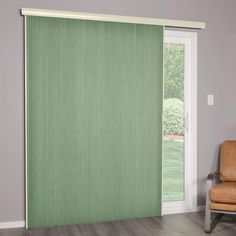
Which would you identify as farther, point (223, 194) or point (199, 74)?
point (199, 74)

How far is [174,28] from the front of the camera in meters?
4.50

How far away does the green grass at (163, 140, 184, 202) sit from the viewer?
4.57 meters

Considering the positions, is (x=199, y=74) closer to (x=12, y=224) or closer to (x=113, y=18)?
(x=113, y=18)

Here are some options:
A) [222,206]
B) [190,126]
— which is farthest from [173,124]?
[222,206]

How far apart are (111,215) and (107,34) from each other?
1892mm

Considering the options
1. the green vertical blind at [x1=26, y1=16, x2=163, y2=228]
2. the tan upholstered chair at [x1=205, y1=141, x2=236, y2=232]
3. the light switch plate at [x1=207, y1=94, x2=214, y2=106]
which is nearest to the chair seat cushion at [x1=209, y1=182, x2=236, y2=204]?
the tan upholstered chair at [x1=205, y1=141, x2=236, y2=232]

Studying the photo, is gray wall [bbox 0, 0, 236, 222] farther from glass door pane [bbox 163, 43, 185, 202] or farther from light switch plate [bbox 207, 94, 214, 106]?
glass door pane [bbox 163, 43, 185, 202]

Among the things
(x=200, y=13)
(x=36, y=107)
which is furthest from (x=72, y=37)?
(x=200, y=13)

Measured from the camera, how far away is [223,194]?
385 centimetres

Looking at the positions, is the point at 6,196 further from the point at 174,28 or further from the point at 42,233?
the point at 174,28

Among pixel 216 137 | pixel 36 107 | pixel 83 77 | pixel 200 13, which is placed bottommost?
pixel 216 137

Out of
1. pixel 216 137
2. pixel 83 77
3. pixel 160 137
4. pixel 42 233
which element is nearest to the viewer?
pixel 42 233

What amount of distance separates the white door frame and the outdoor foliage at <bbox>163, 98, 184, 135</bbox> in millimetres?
57

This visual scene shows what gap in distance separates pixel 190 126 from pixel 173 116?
0.23 meters
